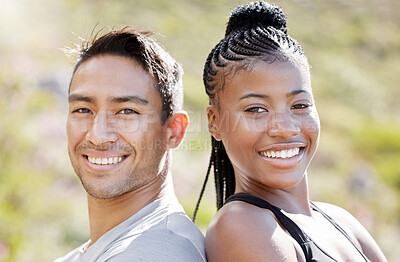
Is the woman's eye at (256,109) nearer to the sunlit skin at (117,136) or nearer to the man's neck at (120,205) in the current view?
the sunlit skin at (117,136)

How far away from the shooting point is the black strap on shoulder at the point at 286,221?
205cm

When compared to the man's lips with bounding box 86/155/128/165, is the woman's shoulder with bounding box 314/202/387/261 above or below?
below

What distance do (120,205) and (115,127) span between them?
1.30ft

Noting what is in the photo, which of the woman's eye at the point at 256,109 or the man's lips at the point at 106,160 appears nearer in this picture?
the woman's eye at the point at 256,109

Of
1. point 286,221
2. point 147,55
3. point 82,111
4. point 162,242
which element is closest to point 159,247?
point 162,242

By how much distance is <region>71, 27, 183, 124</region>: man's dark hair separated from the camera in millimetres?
2609

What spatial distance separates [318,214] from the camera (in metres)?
2.53

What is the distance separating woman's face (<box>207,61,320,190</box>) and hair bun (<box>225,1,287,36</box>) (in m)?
0.30

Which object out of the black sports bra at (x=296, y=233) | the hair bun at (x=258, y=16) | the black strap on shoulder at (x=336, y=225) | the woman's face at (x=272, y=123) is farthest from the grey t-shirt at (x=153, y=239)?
the hair bun at (x=258, y=16)

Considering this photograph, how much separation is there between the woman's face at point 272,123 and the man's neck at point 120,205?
525mm

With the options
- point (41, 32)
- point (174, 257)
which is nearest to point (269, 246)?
point (174, 257)

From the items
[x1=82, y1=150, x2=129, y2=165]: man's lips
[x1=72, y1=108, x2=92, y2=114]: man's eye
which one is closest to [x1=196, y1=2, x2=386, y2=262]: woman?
[x1=82, y1=150, x2=129, y2=165]: man's lips

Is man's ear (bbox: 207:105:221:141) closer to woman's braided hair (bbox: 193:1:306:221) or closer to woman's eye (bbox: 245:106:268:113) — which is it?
woman's braided hair (bbox: 193:1:306:221)

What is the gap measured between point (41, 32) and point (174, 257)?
50.0 feet
